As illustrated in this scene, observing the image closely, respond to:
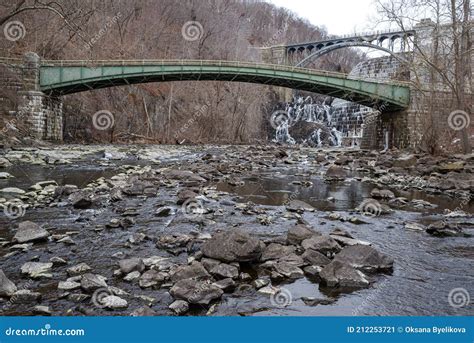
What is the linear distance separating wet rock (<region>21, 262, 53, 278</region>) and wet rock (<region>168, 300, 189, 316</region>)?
1606 millimetres

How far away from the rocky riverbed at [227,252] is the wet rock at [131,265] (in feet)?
0.05

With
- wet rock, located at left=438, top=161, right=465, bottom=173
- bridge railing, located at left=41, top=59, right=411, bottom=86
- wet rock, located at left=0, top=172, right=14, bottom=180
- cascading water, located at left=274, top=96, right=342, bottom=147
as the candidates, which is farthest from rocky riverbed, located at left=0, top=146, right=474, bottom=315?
cascading water, located at left=274, top=96, right=342, bottom=147

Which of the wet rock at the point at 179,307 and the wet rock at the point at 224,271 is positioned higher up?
the wet rock at the point at 224,271

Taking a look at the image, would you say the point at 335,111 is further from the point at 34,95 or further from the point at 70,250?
the point at 70,250

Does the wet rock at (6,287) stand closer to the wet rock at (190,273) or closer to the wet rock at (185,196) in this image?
the wet rock at (190,273)

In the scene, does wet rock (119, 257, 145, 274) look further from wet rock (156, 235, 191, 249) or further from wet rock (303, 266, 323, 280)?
wet rock (303, 266, 323, 280)

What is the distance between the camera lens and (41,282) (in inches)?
161

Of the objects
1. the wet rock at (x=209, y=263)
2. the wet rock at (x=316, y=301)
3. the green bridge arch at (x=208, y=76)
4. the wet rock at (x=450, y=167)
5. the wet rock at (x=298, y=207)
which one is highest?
the green bridge arch at (x=208, y=76)

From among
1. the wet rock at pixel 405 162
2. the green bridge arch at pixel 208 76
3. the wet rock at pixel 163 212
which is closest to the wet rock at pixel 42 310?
the wet rock at pixel 163 212

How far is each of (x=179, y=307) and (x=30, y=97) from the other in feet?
98.7

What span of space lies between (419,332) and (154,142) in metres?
34.6

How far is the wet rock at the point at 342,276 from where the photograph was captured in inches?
167

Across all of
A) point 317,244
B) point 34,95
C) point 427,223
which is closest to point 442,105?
point 427,223

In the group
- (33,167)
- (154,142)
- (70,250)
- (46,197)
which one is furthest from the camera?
(154,142)
